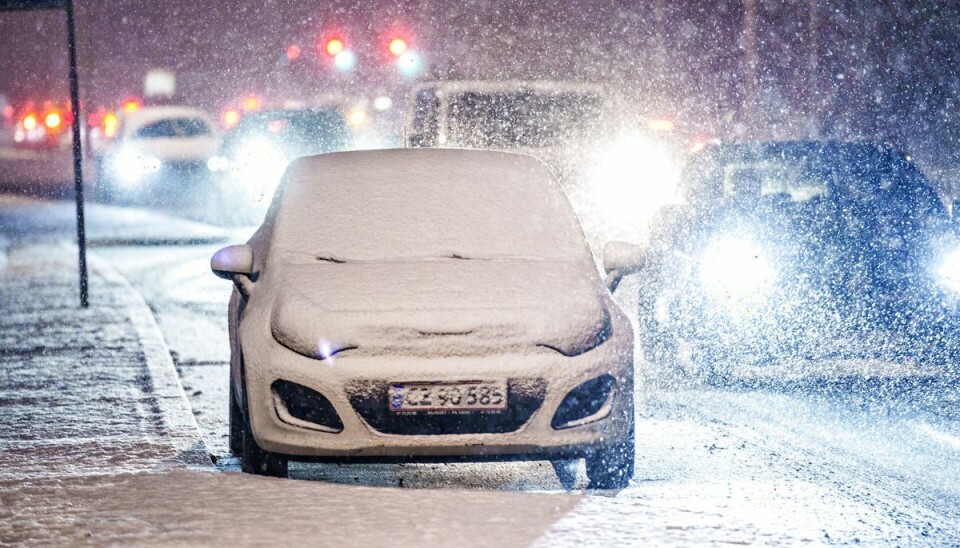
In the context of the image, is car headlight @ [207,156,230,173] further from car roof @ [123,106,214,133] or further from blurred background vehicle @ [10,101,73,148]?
blurred background vehicle @ [10,101,73,148]

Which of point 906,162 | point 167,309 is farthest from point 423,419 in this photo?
point 167,309

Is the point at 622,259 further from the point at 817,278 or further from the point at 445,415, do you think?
the point at 817,278

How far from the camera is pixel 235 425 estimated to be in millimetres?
7051

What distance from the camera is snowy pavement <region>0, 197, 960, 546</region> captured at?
5371 mm

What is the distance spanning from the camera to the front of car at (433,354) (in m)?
5.96

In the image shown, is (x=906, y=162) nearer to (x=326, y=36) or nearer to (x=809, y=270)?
(x=809, y=270)

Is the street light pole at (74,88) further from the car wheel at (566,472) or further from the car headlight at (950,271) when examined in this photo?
the car headlight at (950,271)

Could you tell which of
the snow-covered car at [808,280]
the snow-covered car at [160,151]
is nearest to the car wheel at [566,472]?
the snow-covered car at [808,280]

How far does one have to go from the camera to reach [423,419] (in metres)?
5.97

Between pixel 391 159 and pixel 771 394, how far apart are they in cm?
288

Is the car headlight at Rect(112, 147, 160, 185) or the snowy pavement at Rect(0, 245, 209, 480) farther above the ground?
the car headlight at Rect(112, 147, 160, 185)

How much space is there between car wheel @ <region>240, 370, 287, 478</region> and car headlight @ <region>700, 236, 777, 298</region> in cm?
368

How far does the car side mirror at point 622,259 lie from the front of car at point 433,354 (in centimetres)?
36

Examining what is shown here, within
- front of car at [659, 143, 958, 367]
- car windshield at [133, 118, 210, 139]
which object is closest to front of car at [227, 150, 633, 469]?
front of car at [659, 143, 958, 367]
